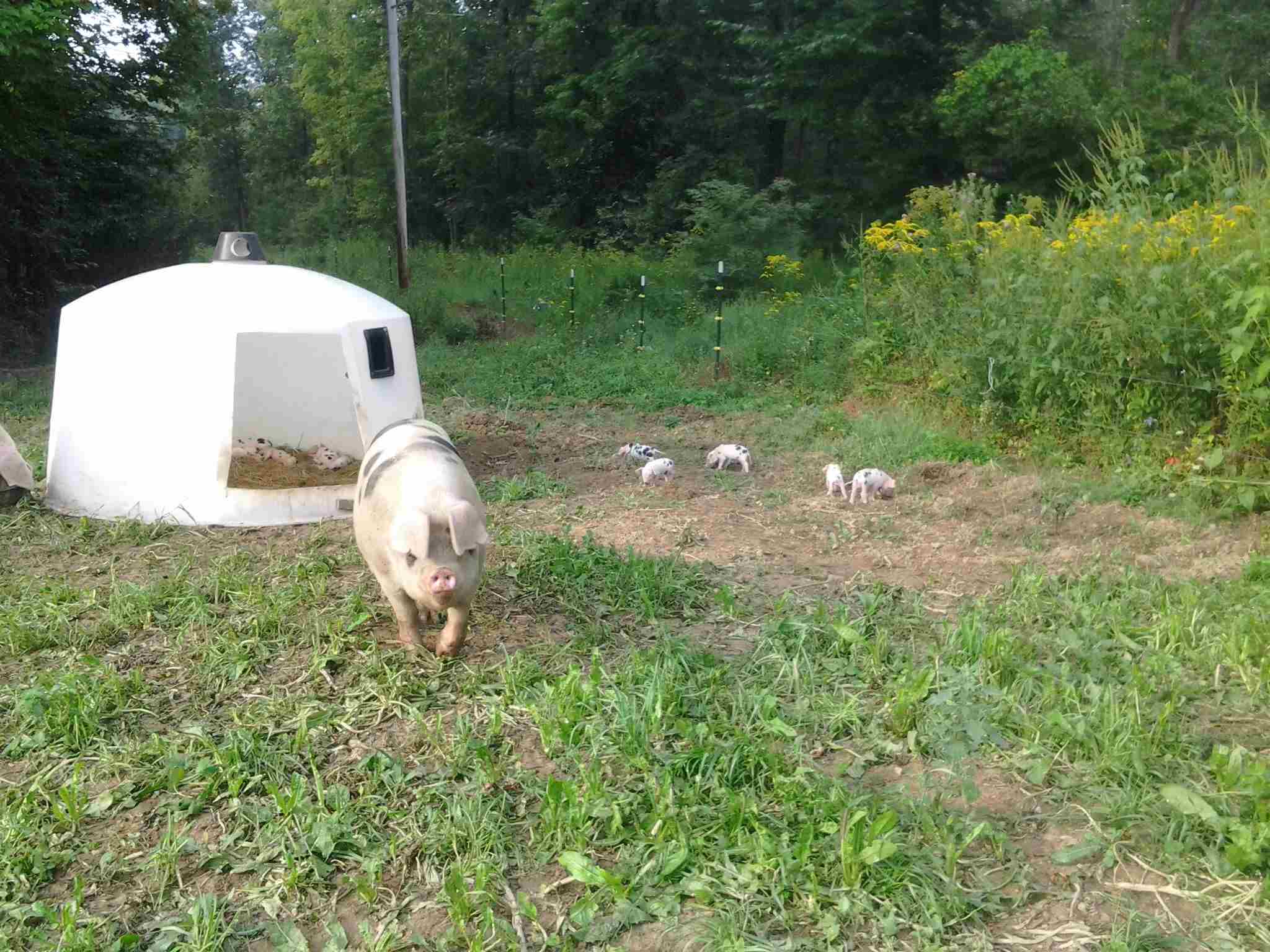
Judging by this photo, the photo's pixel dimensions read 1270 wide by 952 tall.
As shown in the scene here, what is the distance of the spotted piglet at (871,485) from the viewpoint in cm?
690

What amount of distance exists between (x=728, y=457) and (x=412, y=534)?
420cm

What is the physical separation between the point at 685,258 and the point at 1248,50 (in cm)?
1181

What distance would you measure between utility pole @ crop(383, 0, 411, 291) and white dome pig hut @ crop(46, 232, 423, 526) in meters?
10.8

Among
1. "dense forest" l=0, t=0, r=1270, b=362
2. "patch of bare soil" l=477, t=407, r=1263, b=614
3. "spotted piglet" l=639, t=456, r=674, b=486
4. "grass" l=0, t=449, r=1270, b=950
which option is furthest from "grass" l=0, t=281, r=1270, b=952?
"dense forest" l=0, t=0, r=1270, b=362

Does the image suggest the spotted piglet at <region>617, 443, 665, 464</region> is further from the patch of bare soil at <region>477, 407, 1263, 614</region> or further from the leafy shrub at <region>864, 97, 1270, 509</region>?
the leafy shrub at <region>864, 97, 1270, 509</region>

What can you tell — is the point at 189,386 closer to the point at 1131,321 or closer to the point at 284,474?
the point at 284,474

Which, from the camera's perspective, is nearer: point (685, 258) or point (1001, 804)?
point (1001, 804)

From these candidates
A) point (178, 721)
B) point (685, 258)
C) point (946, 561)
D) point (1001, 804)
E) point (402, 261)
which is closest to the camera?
point (1001, 804)

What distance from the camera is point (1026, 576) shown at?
5.21 m

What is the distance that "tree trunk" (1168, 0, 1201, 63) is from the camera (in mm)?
19391

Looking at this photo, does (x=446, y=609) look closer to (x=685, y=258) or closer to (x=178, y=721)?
(x=178, y=721)

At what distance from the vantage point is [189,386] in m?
6.50

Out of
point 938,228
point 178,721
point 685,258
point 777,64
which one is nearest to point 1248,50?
point 777,64

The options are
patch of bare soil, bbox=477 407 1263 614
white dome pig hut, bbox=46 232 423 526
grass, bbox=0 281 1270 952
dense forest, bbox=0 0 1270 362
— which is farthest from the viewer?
dense forest, bbox=0 0 1270 362
